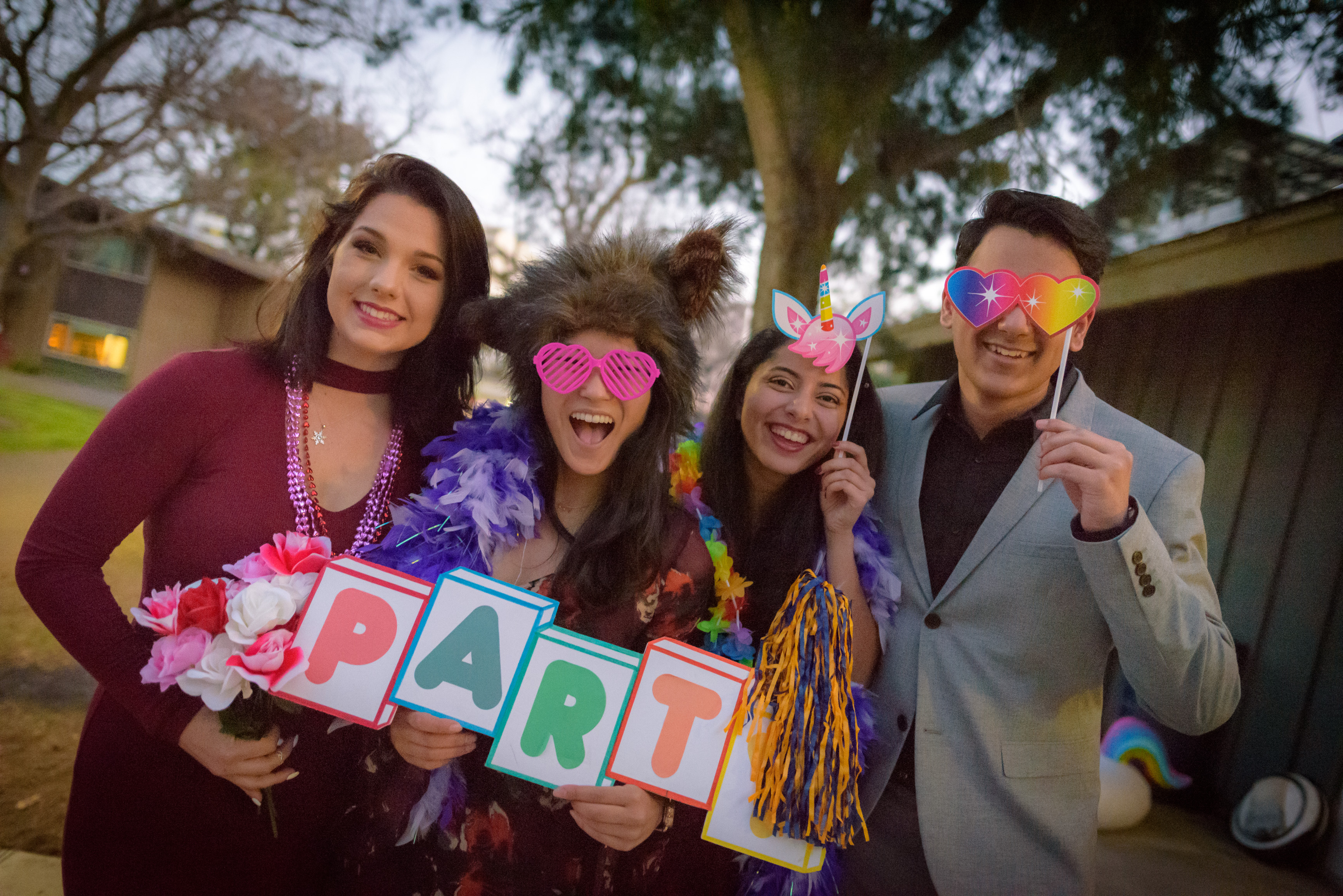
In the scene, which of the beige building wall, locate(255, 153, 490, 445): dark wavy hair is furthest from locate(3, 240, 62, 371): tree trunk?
locate(255, 153, 490, 445): dark wavy hair

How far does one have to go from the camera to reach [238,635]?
1.12 metres

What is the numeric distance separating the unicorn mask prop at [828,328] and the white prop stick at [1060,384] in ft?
1.24

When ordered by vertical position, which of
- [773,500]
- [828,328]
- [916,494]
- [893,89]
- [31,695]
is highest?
[893,89]

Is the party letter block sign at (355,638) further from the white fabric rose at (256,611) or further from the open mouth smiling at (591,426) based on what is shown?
the open mouth smiling at (591,426)

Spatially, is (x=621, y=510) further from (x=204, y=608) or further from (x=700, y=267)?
(x=204, y=608)

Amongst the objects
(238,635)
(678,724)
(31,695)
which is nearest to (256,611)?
(238,635)

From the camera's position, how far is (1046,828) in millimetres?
1425


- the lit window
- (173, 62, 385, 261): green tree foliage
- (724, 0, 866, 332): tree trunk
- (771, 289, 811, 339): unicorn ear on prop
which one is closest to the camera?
(771, 289, 811, 339): unicorn ear on prop

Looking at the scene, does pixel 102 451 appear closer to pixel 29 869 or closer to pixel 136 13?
pixel 29 869

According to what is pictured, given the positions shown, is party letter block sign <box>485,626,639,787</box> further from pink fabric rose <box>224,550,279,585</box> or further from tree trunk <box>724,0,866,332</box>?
tree trunk <box>724,0,866,332</box>

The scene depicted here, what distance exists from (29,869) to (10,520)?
1.86m

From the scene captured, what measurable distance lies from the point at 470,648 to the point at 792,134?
2275 millimetres

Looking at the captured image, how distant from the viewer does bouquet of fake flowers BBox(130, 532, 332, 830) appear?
3.66ft

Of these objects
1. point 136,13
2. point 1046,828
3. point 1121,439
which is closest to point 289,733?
point 1046,828
